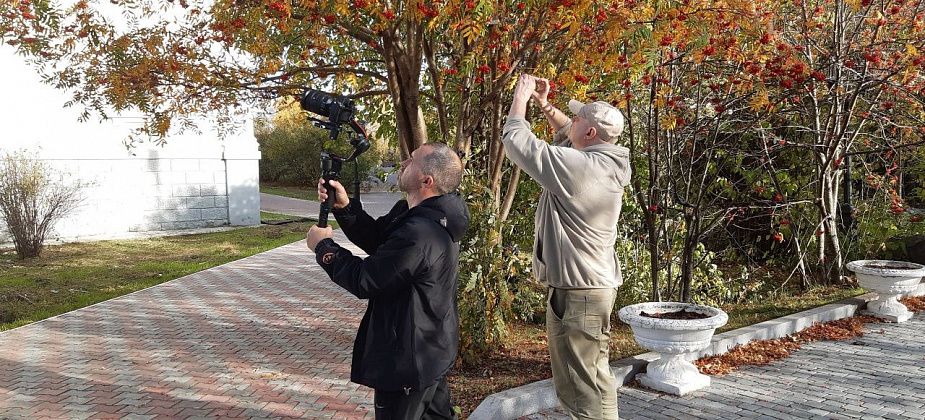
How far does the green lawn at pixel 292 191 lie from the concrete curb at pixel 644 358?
69.9 feet

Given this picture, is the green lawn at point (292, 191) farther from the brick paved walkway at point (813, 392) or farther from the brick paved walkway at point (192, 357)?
the brick paved walkway at point (813, 392)

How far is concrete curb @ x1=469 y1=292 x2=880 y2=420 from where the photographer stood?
180 inches

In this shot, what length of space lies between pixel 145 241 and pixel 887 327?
1258cm

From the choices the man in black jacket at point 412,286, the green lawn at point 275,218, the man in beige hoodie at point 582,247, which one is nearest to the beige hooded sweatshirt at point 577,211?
the man in beige hoodie at point 582,247

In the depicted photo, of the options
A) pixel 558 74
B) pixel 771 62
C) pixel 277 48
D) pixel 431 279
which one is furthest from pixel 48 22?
pixel 771 62

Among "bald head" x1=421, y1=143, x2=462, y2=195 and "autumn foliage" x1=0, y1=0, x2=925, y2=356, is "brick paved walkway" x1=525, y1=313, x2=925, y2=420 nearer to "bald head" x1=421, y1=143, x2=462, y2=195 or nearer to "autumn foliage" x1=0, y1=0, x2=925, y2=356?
"autumn foliage" x1=0, y1=0, x2=925, y2=356

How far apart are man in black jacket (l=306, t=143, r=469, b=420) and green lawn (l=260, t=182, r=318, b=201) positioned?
2397 cm

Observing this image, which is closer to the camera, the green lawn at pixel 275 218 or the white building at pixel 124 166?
the white building at pixel 124 166

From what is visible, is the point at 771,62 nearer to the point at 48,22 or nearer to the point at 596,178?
the point at 596,178

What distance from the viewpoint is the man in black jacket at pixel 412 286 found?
9.11 feet

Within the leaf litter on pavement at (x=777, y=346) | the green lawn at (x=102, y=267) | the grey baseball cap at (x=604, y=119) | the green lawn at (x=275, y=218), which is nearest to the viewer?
the grey baseball cap at (x=604, y=119)

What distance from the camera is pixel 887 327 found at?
7.07 meters

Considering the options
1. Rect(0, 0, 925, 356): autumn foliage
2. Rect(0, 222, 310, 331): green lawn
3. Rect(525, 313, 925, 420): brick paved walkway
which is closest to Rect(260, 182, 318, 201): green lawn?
Rect(0, 222, 310, 331): green lawn

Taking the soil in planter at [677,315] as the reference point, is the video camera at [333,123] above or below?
above
